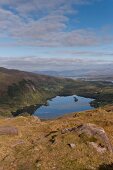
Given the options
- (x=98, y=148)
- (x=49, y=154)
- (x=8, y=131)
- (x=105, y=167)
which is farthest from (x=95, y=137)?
(x=8, y=131)

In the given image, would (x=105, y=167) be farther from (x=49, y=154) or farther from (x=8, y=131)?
(x=8, y=131)

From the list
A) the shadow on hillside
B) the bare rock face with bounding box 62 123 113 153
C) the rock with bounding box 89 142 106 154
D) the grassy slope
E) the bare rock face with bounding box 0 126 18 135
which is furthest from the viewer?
the bare rock face with bounding box 0 126 18 135

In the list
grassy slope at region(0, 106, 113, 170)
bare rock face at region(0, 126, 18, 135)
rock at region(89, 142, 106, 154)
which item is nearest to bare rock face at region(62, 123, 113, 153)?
rock at region(89, 142, 106, 154)

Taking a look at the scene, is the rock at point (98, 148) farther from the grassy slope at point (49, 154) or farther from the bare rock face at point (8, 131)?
the bare rock face at point (8, 131)

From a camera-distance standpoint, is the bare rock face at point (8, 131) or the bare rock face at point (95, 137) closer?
the bare rock face at point (95, 137)

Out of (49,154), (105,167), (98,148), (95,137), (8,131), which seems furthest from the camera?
(8,131)

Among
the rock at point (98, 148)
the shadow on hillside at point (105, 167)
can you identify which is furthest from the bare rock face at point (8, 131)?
the shadow on hillside at point (105, 167)

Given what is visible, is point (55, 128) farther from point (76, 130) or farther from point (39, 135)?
point (76, 130)

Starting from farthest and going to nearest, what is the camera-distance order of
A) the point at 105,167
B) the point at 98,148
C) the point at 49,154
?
the point at 98,148
the point at 49,154
the point at 105,167

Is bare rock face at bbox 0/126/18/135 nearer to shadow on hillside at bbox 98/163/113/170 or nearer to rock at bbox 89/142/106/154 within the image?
rock at bbox 89/142/106/154
